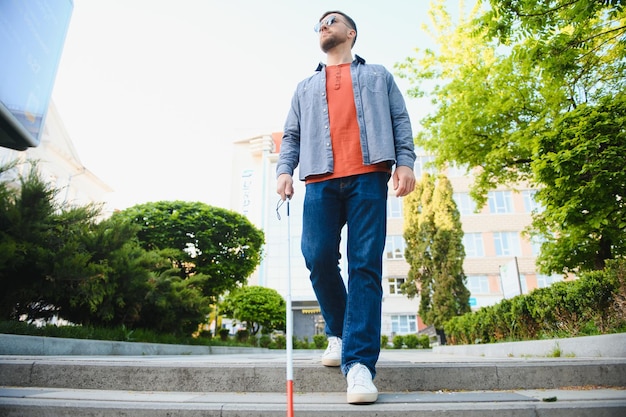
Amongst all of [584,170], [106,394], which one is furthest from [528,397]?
[584,170]

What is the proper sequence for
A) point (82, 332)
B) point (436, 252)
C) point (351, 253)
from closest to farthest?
point (351, 253) < point (82, 332) < point (436, 252)

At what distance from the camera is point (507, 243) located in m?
32.8

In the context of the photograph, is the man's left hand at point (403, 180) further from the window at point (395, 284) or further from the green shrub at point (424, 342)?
the window at point (395, 284)

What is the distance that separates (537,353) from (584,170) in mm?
2793

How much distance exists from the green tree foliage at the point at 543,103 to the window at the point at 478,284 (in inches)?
864

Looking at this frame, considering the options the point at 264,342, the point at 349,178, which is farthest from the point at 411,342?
the point at 349,178

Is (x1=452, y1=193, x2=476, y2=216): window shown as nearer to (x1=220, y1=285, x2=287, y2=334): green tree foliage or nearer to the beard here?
(x1=220, y1=285, x2=287, y2=334): green tree foliage

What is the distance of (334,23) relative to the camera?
9.38 feet

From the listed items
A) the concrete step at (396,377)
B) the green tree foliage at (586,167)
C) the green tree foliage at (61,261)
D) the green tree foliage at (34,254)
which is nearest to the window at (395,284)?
the green tree foliage at (586,167)

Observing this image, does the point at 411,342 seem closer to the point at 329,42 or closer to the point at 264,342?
the point at 264,342

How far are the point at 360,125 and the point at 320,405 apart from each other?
164 centimetres

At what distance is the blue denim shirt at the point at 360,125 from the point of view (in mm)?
2498

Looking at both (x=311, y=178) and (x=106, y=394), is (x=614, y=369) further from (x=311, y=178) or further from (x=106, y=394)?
(x=106, y=394)

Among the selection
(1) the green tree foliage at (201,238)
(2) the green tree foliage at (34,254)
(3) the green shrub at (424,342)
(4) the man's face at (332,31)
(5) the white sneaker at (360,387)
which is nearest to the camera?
(5) the white sneaker at (360,387)
